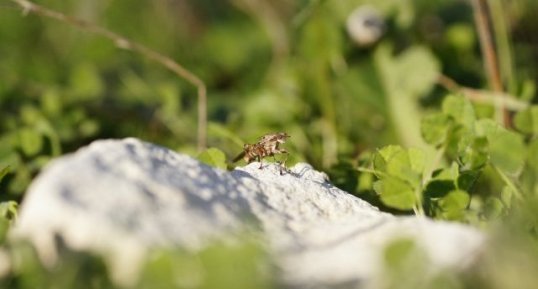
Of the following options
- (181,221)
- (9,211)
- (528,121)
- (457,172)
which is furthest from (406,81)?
(181,221)

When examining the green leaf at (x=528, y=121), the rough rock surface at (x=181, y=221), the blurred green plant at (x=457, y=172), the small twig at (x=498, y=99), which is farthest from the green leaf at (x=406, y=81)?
the rough rock surface at (x=181, y=221)

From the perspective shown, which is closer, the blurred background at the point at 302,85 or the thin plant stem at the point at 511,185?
the thin plant stem at the point at 511,185

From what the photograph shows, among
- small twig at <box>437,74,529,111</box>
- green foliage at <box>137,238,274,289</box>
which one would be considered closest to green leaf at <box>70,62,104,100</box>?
small twig at <box>437,74,529,111</box>

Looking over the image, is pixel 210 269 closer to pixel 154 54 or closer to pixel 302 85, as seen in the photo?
pixel 154 54

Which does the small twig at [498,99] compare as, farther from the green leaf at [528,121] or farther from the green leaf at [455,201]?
the green leaf at [455,201]

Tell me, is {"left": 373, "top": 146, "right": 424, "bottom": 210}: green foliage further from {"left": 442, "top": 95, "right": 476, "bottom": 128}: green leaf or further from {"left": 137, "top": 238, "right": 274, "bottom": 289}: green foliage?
{"left": 137, "top": 238, "right": 274, "bottom": 289}: green foliage

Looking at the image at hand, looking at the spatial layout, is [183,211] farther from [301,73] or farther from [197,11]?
[197,11]

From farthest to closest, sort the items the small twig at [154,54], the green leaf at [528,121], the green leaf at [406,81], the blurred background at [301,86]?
the green leaf at [406,81] → the blurred background at [301,86] → the small twig at [154,54] → the green leaf at [528,121]
